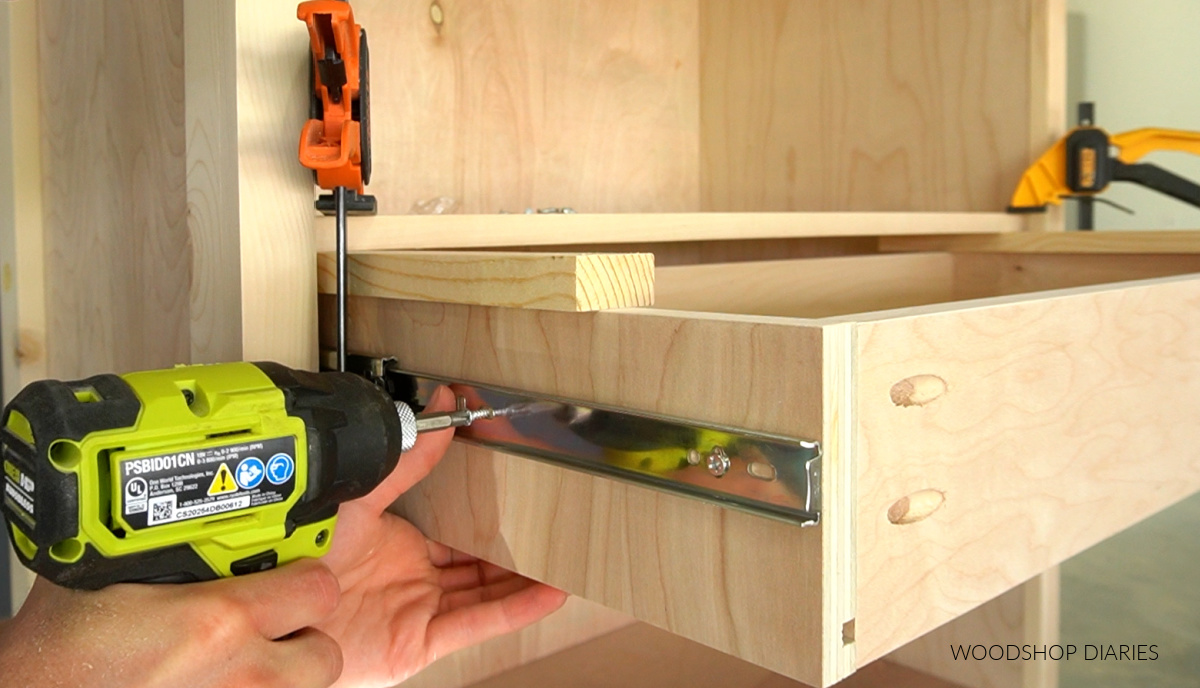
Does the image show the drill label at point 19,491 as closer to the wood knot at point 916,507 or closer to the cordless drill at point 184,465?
the cordless drill at point 184,465

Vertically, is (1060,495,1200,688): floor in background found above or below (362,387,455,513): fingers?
below

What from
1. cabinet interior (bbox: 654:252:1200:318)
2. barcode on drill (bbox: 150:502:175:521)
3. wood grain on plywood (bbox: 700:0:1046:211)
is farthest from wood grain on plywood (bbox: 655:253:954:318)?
barcode on drill (bbox: 150:502:175:521)

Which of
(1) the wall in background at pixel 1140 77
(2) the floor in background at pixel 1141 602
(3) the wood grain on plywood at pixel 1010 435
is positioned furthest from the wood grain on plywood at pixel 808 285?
(1) the wall in background at pixel 1140 77

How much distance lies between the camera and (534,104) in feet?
4.19

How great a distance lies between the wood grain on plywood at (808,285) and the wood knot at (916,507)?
452mm

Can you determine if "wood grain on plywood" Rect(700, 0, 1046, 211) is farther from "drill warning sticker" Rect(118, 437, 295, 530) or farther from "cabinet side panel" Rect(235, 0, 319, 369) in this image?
"drill warning sticker" Rect(118, 437, 295, 530)

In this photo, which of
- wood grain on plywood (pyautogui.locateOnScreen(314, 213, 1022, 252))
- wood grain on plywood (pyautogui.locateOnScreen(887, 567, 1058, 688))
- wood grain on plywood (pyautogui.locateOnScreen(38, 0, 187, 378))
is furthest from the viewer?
wood grain on plywood (pyautogui.locateOnScreen(887, 567, 1058, 688))

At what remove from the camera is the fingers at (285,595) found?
23.0 inches

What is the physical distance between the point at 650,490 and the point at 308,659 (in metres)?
0.25

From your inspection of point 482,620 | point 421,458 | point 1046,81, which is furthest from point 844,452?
point 1046,81

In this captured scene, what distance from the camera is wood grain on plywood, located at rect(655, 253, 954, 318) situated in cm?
101

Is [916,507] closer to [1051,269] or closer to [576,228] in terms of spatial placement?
[576,228]

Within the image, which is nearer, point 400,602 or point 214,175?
point 214,175

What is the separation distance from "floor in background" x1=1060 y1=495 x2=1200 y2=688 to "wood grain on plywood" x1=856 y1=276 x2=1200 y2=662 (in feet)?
3.54
